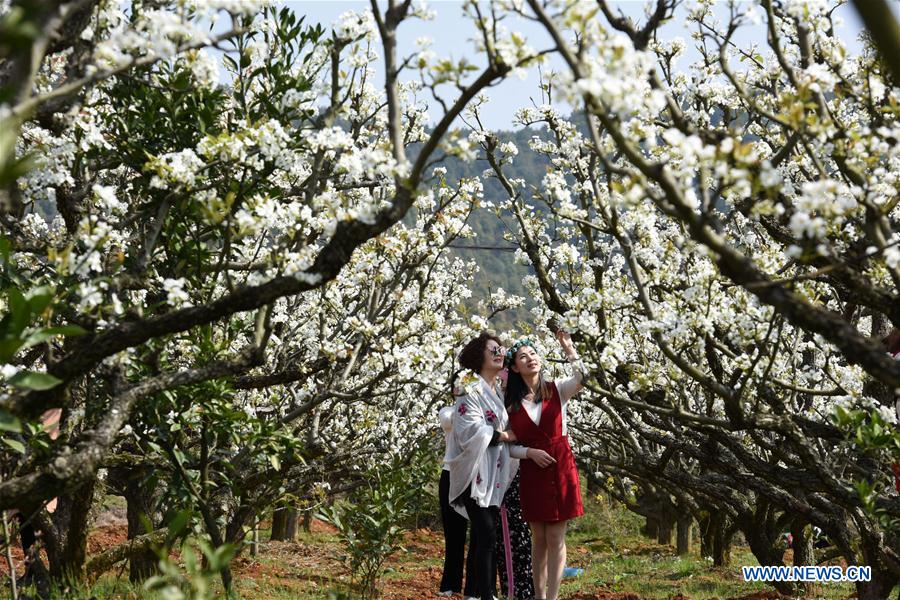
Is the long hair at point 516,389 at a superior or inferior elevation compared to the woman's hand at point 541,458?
superior

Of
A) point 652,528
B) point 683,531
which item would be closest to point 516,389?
point 683,531

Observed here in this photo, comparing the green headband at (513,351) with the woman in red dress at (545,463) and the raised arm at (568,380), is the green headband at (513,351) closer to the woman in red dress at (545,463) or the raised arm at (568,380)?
the woman in red dress at (545,463)

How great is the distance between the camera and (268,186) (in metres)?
5.69

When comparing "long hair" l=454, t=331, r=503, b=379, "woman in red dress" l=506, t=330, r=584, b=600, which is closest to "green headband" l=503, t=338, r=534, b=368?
"woman in red dress" l=506, t=330, r=584, b=600

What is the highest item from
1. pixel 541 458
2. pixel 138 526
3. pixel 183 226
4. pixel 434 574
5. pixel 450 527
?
pixel 183 226

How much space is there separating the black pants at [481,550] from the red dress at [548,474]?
27cm

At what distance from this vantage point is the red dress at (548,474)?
20.3 ft

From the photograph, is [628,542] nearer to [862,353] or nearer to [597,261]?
[597,261]

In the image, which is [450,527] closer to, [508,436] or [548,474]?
[508,436]

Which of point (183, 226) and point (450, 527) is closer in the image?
point (183, 226)

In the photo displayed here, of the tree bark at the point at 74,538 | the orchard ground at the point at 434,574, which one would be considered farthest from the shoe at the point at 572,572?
the tree bark at the point at 74,538

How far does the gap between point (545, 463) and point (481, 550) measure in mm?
811

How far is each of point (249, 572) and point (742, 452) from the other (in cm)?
753

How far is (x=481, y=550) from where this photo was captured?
20.6ft
